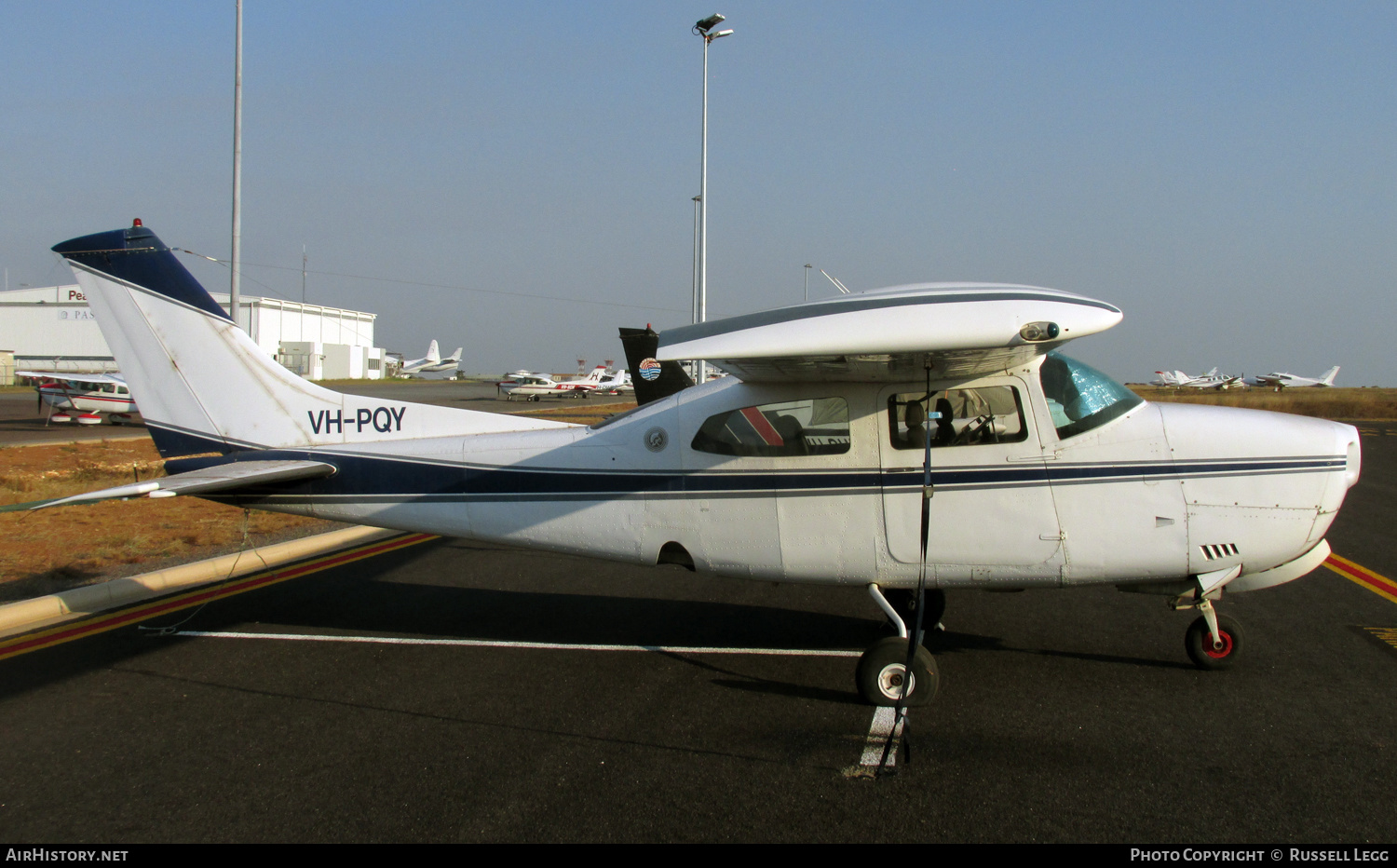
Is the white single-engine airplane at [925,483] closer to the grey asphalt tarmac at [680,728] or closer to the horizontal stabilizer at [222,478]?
the horizontal stabilizer at [222,478]

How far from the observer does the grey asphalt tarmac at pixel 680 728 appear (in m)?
3.46

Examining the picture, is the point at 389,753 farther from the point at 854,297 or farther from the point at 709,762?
the point at 854,297

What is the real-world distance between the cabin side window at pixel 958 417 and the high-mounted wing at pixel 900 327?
77 cm

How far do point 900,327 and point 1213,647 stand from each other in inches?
125

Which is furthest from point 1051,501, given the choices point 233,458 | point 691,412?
point 233,458

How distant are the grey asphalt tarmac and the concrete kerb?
77 cm

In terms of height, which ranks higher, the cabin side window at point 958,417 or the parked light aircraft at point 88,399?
the parked light aircraft at point 88,399

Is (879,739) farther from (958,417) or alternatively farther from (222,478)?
(222,478)

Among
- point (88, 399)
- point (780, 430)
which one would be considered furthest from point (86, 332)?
point (780, 430)

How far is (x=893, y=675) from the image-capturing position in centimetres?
471

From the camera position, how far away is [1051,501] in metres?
4.83

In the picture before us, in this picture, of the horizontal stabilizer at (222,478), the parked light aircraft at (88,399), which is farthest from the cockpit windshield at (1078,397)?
the parked light aircraft at (88,399)

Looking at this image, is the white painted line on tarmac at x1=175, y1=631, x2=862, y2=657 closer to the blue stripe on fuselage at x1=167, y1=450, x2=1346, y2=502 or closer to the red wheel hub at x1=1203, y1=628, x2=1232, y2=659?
the blue stripe on fuselage at x1=167, y1=450, x2=1346, y2=502

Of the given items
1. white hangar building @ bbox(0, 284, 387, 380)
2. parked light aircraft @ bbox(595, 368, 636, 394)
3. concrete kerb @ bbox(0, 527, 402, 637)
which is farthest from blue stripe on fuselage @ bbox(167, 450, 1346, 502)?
white hangar building @ bbox(0, 284, 387, 380)
